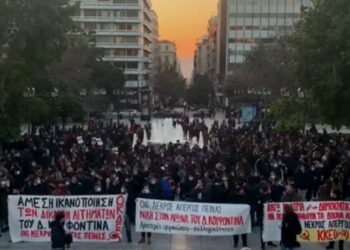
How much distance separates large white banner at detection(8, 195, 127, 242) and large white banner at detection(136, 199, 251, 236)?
614 millimetres

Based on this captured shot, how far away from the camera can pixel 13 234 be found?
18203mm

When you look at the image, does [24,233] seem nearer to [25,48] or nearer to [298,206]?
[298,206]

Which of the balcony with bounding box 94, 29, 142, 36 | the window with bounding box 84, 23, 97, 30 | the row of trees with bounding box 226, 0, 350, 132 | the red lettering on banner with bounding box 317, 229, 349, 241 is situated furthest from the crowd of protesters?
the balcony with bounding box 94, 29, 142, 36

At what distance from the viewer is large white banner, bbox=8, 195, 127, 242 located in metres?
17.8

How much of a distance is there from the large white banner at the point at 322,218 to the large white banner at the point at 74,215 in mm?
3484

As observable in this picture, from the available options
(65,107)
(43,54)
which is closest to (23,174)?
(43,54)

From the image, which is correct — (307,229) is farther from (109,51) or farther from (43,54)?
(109,51)

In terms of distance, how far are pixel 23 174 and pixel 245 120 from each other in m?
41.9

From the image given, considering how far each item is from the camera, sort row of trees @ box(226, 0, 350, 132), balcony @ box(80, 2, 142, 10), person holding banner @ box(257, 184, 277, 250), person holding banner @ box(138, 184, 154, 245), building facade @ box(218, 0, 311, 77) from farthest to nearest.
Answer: building facade @ box(218, 0, 311, 77) < balcony @ box(80, 2, 142, 10) < row of trees @ box(226, 0, 350, 132) < person holding banner @ box(257, 184, 277, 250) < person holding banner @ box(138, 184, 154, 245)

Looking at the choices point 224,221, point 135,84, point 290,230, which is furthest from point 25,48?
point 135,84

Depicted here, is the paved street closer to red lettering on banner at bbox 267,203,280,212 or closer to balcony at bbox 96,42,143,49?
red lettering on banner at bbox 267,203,280,212

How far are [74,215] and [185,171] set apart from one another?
7.46 meters

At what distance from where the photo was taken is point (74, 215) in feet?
58.3

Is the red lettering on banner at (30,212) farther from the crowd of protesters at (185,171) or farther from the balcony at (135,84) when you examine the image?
the balcony at (135,84)
